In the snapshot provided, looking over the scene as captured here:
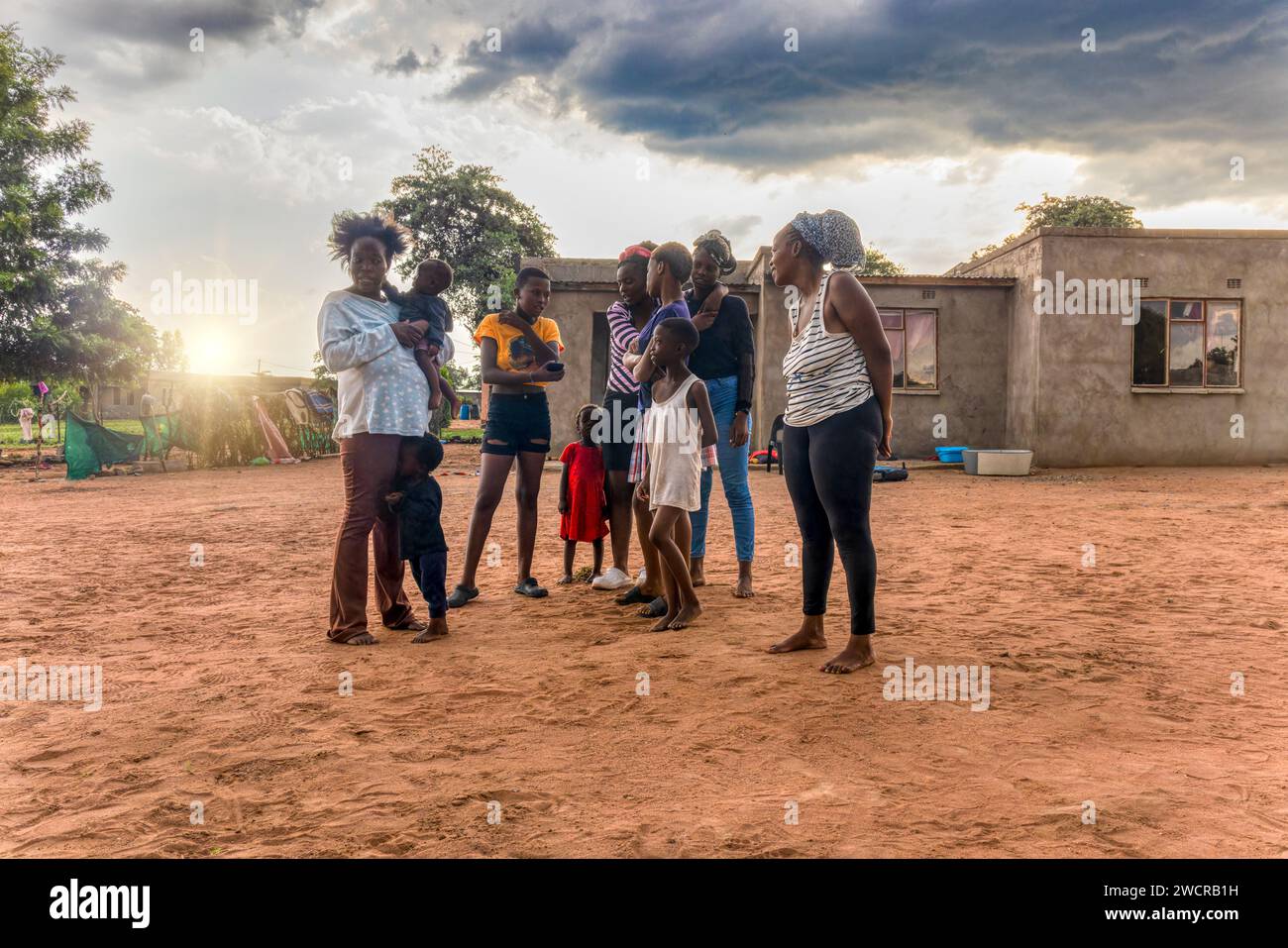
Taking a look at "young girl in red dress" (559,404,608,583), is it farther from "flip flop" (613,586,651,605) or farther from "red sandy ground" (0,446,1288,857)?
"flip flop" (613,586,651,605)

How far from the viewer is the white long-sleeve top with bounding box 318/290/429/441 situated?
3.86 metres

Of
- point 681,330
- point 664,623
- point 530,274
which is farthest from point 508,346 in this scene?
point 664,623

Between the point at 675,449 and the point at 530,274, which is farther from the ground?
the point at 530,274

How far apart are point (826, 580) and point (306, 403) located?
18277mm

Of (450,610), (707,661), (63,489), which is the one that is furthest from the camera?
(63,489)

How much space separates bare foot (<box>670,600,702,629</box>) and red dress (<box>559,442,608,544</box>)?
3.55 feet

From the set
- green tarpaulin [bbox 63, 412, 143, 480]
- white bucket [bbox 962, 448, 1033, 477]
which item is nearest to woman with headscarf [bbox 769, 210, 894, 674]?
white bucket [bbox 962, 448, 1033, 477]

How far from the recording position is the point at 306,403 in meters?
19.8

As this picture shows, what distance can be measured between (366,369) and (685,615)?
6.19ft

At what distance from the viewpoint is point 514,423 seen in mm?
4711

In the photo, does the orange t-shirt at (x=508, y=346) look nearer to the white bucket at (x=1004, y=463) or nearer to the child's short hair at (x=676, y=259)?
the child's short hair at (x=676, y=259)

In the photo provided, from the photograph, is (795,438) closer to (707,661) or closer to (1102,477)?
(707,661)

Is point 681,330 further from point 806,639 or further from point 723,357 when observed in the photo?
point 806,639
